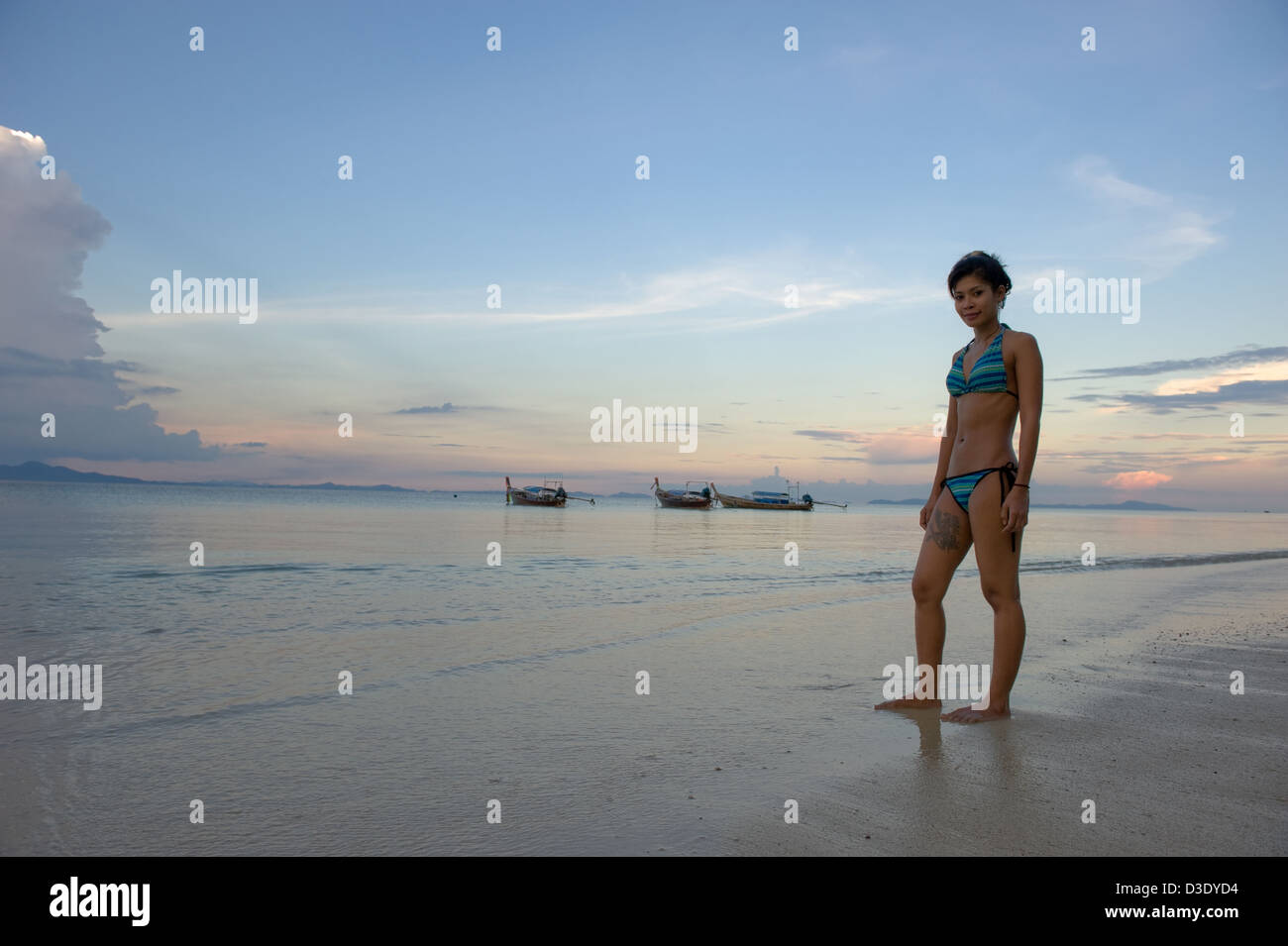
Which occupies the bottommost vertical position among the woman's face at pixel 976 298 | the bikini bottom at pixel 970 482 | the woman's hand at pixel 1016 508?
the woman's hand at pixel 1016 508

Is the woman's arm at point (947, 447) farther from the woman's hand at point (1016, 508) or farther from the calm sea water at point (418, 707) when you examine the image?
the calm sea water at point (418, 707)

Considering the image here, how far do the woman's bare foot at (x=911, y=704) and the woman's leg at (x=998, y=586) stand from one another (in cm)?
22

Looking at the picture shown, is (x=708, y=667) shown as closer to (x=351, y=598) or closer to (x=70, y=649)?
(x=70, y=649)

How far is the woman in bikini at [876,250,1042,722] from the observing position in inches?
A: 166

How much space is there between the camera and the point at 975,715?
4.34 metres

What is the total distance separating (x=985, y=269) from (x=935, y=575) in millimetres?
1744

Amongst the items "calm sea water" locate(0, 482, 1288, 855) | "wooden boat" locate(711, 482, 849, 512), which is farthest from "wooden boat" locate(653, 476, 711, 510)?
"calm sea water" locate(0, 482, 1288, 855)

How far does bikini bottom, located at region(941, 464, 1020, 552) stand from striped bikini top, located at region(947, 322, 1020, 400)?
41 cm

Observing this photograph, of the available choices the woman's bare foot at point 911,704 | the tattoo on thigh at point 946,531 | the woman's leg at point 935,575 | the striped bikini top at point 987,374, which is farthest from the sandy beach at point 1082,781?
the striped bikini top at point 987,374

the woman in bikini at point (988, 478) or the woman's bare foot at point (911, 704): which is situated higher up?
the woman in bikini at point (988, 478)

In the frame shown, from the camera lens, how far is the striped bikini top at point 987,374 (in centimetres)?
431

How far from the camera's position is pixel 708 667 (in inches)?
236
